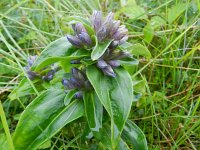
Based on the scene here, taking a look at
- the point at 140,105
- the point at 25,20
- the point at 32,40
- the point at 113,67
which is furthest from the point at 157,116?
the point at 25,20

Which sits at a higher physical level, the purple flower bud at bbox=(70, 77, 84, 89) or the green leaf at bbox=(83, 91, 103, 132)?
the purple flower bud at bbox=(70, 77, 84, 89)

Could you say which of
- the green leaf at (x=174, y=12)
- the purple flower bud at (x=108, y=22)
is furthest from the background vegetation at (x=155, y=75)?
the purple flower bud at (x=108, y=22)

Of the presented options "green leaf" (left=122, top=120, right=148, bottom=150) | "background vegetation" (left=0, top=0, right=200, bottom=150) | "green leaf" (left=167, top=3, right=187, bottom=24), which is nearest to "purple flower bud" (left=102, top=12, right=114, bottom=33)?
"background vegetation" (left=0, top=0, right=200, bottom=150)

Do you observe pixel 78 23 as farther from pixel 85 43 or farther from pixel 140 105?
pixel 140 105

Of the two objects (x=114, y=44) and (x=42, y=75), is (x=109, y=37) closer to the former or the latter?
(x=114, y=44)

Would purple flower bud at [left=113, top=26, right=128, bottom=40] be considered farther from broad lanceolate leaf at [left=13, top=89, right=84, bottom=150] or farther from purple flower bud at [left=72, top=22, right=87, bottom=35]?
broad lanceolate leaf at [left=13, top=89, right=84, bottom=150]
